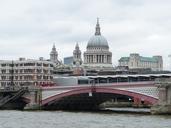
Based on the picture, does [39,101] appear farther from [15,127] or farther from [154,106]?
[15,127]

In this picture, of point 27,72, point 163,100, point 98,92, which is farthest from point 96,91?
point 27,72

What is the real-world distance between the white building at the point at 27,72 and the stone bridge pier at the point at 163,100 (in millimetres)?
65412

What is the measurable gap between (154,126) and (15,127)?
1568cm

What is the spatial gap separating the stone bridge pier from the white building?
215 ft

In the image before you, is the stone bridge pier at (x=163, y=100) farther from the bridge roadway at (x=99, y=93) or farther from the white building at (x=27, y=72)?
the white building at (x=27, y=72)

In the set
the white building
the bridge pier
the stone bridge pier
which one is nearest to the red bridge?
the bridge pier

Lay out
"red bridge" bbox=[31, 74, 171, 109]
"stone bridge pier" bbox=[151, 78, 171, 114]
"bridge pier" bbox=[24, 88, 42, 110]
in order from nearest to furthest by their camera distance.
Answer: "stone bridge pier" bbox=[151, 78, 171, 114]
"red bridge" bbox=[31, 74, 171, 109]
"bridge pier" bbox=[24, 88, 42, 110]

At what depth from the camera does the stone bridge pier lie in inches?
3708

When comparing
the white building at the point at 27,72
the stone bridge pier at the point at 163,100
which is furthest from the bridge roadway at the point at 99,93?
the white building at the point at 27,72

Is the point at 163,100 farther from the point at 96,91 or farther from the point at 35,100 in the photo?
the point at 35,100

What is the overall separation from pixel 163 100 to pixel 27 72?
231 feet

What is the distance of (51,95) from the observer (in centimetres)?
12019

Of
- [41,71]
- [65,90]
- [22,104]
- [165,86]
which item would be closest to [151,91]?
[165,86]

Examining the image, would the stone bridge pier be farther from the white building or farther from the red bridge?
the white building
